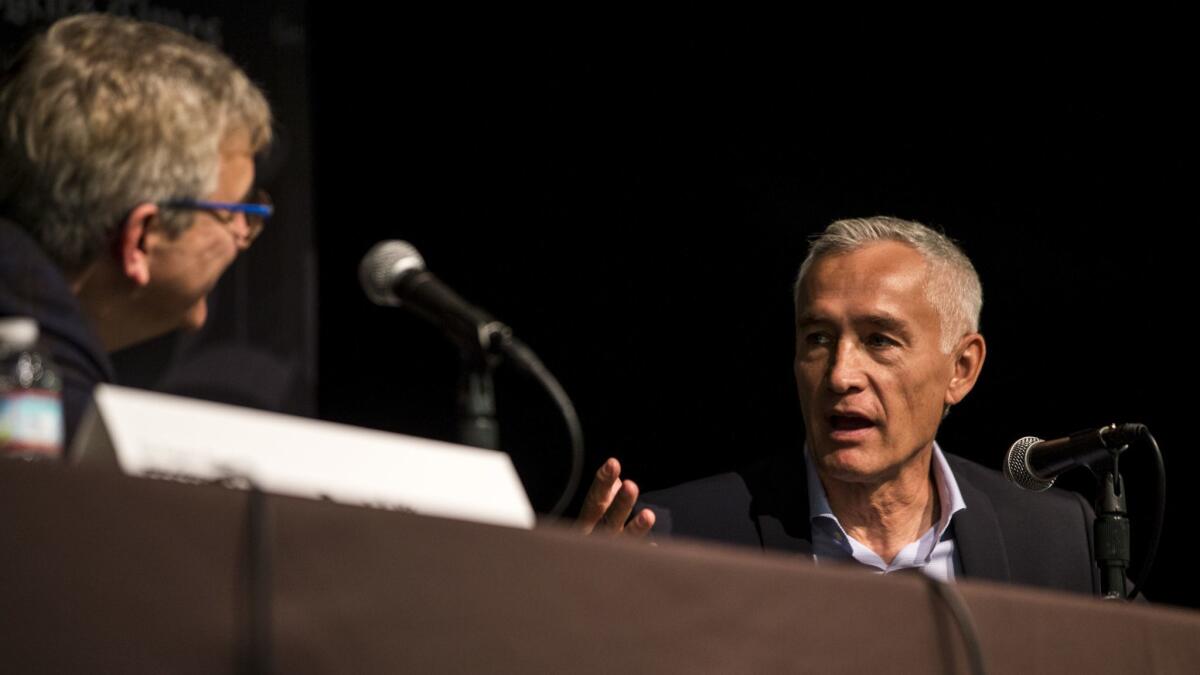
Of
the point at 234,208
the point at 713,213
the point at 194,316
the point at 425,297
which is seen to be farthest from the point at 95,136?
the point at 713,213

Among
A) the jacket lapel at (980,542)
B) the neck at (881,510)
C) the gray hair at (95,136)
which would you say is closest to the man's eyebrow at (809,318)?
the neck at (881,510)

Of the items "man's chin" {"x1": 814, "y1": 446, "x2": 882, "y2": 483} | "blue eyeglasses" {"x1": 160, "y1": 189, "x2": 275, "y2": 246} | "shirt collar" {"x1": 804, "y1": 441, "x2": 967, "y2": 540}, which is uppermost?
"blue eyeglasses" {"x1": 160, "y1": 189, "x2": 275, "y2": 246}

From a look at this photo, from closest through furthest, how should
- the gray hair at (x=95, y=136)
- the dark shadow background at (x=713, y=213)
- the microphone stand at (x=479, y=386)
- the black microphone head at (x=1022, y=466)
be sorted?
the microphone stand at (x=479, y=386)
the gray hair at (x=95, y=136)
the black microphone head at (x=1022, y=466)
the dark shadow background at (x=713, y=213)

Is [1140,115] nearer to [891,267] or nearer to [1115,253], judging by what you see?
[1115,253]

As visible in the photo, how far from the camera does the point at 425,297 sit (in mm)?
1609

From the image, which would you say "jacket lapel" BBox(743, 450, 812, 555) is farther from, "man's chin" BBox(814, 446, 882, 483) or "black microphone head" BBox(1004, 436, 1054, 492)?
"black microphone head" BBox(1004, 436, 1054, 492)

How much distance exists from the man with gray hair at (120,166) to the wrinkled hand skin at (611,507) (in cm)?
71

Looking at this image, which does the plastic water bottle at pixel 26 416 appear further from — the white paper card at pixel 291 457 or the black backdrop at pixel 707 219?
the black backdrop at pixel 707 219

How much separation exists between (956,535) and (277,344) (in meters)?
1.66

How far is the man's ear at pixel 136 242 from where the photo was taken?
1.74 m

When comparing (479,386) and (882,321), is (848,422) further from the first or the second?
(479,386)

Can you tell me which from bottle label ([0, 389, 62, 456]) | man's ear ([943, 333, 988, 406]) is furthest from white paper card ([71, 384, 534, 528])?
man's ear ([943, 333, 988, 406])

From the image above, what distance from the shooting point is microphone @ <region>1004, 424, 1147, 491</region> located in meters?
2.28

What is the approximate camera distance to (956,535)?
3.00m
